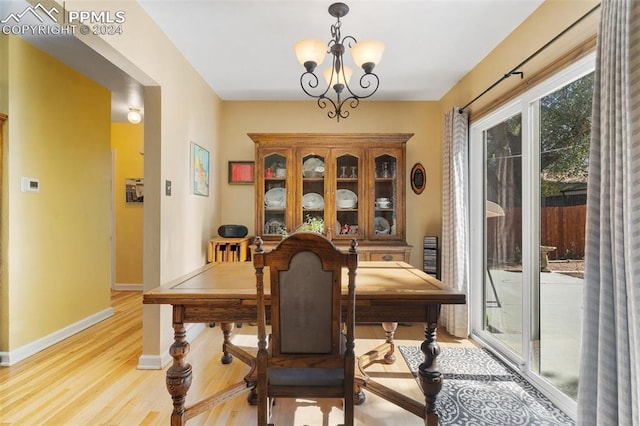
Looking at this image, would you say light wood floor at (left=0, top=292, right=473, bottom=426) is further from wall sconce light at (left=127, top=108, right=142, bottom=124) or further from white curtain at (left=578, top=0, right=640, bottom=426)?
wall sconce light at (left=127, top=108, right=142, bottom=124)

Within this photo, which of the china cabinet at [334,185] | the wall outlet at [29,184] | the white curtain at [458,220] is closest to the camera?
the wall outlet at [29,184]

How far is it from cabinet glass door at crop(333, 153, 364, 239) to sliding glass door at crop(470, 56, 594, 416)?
4.32 feet

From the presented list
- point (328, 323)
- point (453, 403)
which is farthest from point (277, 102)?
point (453, 403)

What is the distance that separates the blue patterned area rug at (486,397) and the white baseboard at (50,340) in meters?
3.12

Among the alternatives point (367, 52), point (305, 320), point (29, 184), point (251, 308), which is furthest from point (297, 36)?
point (29, 184)

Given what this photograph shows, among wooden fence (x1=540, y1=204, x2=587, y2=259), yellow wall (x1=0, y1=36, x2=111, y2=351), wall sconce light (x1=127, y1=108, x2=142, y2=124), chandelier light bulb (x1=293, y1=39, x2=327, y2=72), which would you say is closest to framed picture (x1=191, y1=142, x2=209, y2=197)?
wall sconce light (x1=127, y1=108, x2=142, y2=124)

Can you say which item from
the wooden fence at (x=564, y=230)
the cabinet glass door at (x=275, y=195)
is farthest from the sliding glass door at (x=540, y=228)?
the cabinet glass door at (x=275, y=195)

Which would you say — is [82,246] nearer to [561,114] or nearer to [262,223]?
[262,223]

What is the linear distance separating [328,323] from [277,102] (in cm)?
327

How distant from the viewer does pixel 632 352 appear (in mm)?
1169

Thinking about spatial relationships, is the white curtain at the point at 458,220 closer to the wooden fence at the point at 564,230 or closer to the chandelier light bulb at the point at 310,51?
the wooden fence at the point at 564,230

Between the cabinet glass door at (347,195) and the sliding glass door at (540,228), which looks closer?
the sliding glass door at (540,228)

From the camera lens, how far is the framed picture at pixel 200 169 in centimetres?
316

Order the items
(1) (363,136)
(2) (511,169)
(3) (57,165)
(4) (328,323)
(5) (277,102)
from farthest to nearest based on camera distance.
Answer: (5) (277,102), (1) (363,136), (3) (57,165), (2) (511,169), (4) (328,323)
